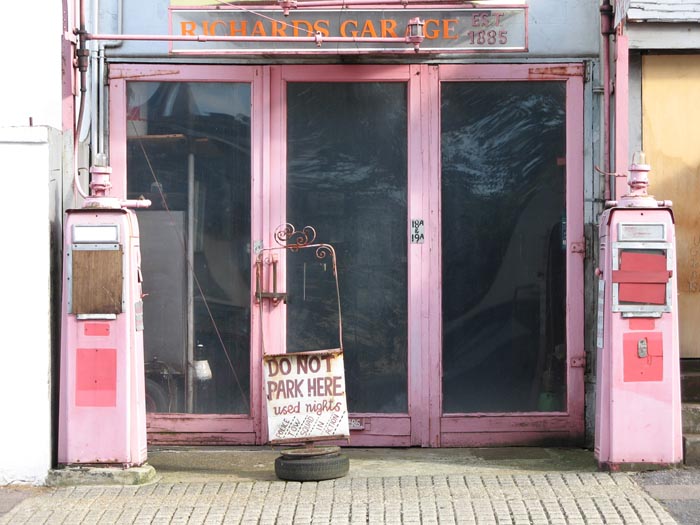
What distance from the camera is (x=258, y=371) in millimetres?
8969

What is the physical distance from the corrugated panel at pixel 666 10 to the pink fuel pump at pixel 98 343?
12.7ft

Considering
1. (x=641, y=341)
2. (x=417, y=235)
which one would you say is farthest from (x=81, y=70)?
(x=641, y=341)

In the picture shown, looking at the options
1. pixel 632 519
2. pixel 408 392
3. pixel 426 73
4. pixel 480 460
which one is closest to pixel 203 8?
Answer: pixel 426 73

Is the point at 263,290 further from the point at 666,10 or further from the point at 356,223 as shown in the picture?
the point at 666,10

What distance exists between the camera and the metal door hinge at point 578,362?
893 centimetres

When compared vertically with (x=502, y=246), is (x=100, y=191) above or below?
above

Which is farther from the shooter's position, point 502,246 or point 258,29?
point 502,246

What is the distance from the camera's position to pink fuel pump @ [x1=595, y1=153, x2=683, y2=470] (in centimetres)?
786

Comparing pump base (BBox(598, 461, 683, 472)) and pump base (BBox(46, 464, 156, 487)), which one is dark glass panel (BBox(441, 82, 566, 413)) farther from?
pump base (BBox(46, 464, 156, 487))

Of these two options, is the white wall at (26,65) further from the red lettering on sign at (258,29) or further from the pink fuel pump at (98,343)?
the red lettering on sign at (258,29)

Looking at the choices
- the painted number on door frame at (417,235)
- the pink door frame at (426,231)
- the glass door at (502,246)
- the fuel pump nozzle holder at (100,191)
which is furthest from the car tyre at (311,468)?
the fuel pump nozzle holder at (100,191)

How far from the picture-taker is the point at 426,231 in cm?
896

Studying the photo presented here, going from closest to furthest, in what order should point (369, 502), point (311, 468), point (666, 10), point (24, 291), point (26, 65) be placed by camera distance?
point (369, 502) → point (311, 468) → point (24, 291) → point (26, 65) → point (666, 10)

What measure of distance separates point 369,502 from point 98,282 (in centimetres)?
227
